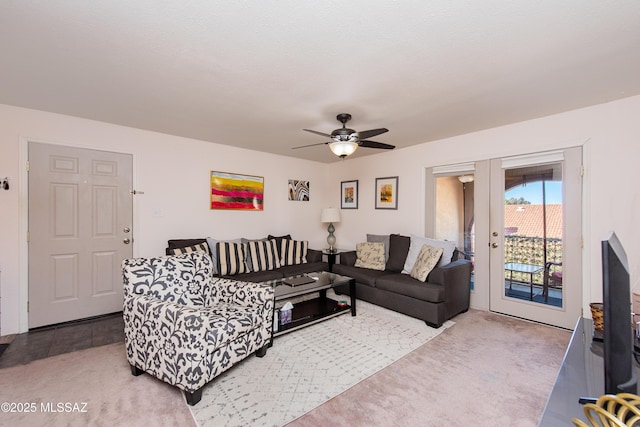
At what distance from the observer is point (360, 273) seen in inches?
156

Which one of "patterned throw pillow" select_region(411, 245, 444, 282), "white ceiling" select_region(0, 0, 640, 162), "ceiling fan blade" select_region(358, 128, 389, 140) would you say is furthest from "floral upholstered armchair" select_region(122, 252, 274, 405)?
"patterned throw pillow" select_region(411, 245, 444, 282)

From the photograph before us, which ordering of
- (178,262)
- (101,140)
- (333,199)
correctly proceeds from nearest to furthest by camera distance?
1. (178,262)
2. (101,140)
3. (333,199)

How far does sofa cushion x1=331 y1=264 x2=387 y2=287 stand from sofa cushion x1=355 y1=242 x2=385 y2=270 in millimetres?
106

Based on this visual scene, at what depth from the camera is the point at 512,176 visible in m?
3.44

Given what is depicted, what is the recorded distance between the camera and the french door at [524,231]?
9.98 ft

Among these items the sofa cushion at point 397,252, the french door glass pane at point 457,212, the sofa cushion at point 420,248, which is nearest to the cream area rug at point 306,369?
the sofa cushion at point 420,248

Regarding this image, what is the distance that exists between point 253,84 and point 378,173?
9.97ft

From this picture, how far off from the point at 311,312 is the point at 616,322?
2.69 m

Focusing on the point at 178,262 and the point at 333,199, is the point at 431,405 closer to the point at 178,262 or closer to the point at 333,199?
the point at 178,262

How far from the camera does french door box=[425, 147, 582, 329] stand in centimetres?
304

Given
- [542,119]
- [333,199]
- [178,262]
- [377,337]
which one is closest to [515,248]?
[542,119]

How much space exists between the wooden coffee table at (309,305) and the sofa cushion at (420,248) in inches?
38.8

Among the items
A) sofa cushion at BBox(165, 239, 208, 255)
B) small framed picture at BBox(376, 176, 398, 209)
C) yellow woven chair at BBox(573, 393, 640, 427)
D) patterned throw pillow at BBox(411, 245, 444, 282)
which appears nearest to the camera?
yellow woven chair at BBox(573, 393, 640, 427)

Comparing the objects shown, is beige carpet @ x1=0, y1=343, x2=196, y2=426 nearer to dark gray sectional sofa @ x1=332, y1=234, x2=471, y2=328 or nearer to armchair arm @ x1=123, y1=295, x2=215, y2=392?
armchair arm @ x1=123, y1=295, x2=215, y2=392
